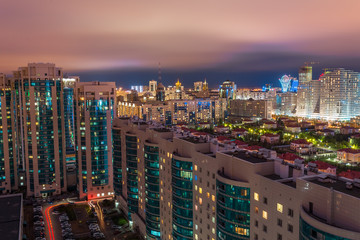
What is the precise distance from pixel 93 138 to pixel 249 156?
73.9ft


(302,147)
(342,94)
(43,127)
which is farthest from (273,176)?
(342,94)

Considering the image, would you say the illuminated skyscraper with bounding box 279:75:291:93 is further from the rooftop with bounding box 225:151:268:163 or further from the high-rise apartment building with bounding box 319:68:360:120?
the rooftop with bounding box 225:151:268:163

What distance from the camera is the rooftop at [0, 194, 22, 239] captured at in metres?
22.8

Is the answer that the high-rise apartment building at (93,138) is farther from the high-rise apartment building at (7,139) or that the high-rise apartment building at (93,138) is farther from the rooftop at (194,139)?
the rooftop at (194,139)

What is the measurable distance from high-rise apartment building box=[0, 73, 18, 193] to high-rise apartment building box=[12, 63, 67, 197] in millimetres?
1788

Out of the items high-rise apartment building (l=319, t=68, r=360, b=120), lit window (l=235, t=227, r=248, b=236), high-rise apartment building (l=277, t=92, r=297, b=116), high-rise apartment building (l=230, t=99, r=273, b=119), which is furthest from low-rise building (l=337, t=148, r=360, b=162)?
high-rise apartment building (l=277, t=92, r=297, b=116)

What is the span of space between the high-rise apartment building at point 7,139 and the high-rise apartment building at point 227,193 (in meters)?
18.4

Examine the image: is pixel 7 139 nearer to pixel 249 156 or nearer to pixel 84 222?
pixel 84 222

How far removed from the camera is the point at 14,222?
24.7 metres

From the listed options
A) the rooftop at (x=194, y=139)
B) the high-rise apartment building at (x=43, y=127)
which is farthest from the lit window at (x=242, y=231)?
the high-rise apartment building at (x=43, y=127)

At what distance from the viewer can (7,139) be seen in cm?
3638

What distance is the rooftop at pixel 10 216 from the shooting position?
897 inches

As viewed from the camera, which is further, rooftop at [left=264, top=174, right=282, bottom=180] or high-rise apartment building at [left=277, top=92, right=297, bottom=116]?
high-rise apartment building at [left=277, top=92, right=297, bottom=116]

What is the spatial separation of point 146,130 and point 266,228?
13.5 metres
